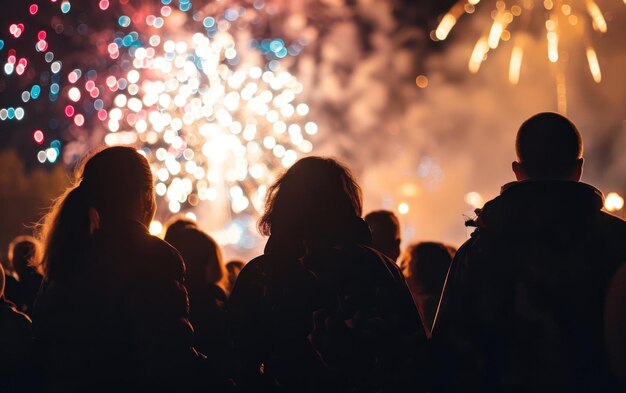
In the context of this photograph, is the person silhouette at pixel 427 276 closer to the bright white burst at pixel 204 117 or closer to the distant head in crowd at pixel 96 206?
the distant head in crowd at pixel 96 206

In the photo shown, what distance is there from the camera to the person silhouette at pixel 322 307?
152 inches

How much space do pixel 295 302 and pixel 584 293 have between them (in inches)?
51.6

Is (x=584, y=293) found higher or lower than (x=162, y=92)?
lower

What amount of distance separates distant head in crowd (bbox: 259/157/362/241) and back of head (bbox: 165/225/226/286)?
1.94 meters

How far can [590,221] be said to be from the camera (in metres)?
3.76

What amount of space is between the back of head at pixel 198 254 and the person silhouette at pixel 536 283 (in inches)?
97.0

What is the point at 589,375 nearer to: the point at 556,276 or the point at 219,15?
the point at 556,276

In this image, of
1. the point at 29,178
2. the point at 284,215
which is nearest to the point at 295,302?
the point at 284,215

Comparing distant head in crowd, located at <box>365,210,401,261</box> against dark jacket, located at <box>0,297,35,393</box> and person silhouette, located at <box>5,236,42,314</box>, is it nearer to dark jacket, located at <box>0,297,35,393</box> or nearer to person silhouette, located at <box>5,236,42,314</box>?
dark jacket, located at <box>0,297,35,393</box>

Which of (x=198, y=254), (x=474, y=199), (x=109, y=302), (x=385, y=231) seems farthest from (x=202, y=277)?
(x=474, y=199)

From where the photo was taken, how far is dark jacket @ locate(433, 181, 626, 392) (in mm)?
3674

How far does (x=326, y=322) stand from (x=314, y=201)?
599 millimetres

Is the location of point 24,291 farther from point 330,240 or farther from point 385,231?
point 330,240

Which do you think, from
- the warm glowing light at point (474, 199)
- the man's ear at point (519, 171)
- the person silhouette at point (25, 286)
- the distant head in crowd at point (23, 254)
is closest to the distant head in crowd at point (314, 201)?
the man's ear at point (519, 171)
